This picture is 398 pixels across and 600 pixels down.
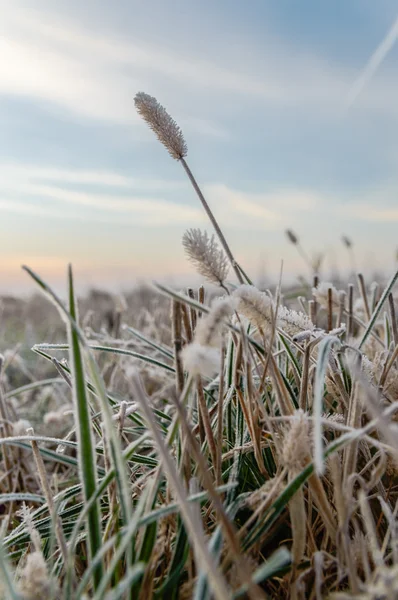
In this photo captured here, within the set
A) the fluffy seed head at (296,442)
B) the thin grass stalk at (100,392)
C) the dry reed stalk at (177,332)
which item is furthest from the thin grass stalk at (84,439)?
the fluffy seed head at (296,442)

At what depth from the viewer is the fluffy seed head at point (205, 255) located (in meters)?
0.71

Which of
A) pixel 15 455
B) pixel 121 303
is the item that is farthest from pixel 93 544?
pixel 121 303

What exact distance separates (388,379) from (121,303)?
4.51ft

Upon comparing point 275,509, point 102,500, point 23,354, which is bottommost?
point 23,354

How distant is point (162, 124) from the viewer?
36.4 inches

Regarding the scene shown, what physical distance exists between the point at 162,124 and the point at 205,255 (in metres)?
0.31

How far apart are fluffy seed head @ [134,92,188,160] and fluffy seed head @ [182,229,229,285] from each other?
0.26 m

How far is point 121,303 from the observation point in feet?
7.57

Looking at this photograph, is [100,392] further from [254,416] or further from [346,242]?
[346,242]

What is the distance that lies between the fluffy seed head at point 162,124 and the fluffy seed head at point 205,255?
10.4 inches

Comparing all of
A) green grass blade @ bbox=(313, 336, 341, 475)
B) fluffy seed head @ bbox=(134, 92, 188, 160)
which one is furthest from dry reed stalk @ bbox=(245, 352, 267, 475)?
fluffy seed head @ bbox=(134, 92, 188, 160)

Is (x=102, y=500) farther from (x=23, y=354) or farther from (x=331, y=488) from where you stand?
(x=23, y=354)

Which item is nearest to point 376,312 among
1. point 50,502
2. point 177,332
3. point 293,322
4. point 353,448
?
point 293,322

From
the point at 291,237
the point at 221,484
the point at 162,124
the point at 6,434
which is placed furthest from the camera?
the point at 291,237
